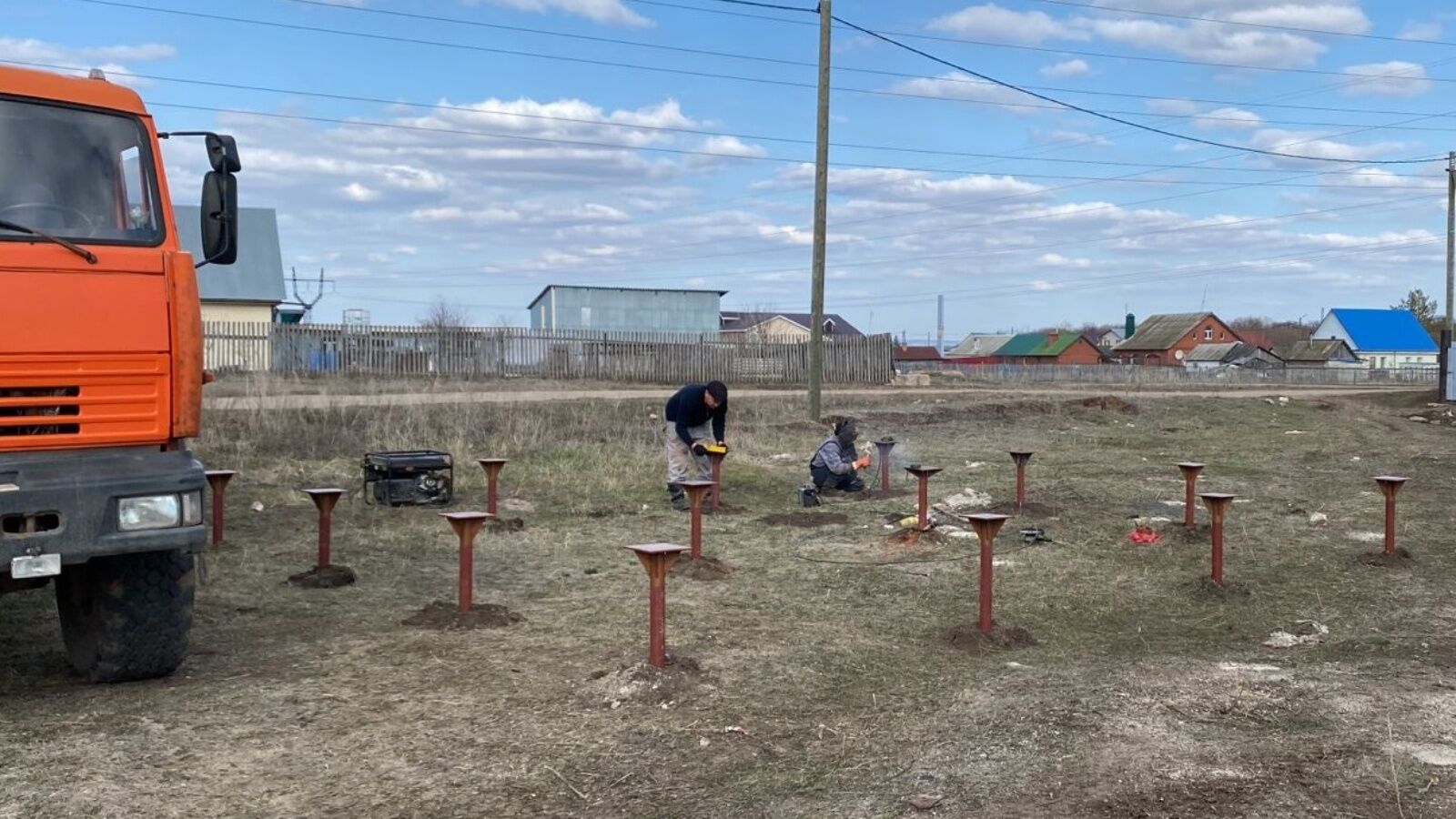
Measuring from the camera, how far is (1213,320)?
9000cm

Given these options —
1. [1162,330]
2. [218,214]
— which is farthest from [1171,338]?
[218,214]

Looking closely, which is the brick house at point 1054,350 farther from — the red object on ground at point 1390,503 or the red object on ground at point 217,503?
the red object on ground at point 217,503

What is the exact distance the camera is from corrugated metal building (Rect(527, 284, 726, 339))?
6275 cm

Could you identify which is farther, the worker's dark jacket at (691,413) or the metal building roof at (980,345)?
the metal building roof at (980,345)

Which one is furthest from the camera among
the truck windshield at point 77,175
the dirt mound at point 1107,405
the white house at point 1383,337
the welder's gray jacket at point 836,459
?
the white house at point 1383,337

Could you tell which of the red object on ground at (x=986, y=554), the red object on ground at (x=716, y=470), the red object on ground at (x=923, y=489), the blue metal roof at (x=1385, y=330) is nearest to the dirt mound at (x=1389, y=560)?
the red object on ground at (x=923, y=489)

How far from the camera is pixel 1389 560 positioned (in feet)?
30.5

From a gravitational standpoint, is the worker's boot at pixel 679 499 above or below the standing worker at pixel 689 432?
below

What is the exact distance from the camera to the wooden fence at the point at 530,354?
29859mm

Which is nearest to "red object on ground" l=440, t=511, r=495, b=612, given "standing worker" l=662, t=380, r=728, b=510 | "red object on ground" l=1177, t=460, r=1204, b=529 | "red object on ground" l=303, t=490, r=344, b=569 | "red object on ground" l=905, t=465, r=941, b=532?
"red object on ground" l=303, t=490, r=344, b=569

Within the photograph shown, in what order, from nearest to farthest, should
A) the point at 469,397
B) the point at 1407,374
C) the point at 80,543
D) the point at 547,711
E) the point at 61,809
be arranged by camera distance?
the point at 61,809 < the point at 80,543 < the point at 547,711 < the point at 469,397 < the point at 1407,374

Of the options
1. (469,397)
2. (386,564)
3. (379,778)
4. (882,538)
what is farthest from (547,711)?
(469,397)

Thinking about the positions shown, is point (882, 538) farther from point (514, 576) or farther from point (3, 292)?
point (3, 292)

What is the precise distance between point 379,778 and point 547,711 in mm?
1035
